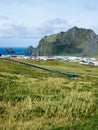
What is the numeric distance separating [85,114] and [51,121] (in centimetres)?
339

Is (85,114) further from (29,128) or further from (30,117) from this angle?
(29,128)

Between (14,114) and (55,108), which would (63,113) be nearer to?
(55,108)

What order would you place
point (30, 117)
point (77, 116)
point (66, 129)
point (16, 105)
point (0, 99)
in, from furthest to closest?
point (0, 99) → point (16, 105) → point (77, 116) → point (30, 117) → point (66, 129)

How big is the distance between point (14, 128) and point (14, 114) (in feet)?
10.9

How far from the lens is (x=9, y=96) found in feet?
→ 83.8

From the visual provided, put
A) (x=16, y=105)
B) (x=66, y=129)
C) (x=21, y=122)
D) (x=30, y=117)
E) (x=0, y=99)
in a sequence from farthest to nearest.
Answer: (x=0, y=99), (x=16, y=105), (x=30, y=117), (x=21, y=122), (x=66, y=129)

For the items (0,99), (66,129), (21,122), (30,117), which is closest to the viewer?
(66,129)

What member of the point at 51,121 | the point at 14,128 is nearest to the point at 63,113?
the point at 51,121

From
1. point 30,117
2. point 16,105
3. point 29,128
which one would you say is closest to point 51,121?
point 30,117

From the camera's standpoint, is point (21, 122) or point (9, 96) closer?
point (21, 122)

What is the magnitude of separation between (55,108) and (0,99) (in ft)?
14.9

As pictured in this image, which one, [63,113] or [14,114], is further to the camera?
[63,113]

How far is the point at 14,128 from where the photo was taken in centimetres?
1666

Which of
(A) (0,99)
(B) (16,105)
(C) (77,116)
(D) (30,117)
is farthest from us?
(A) (0,99)
